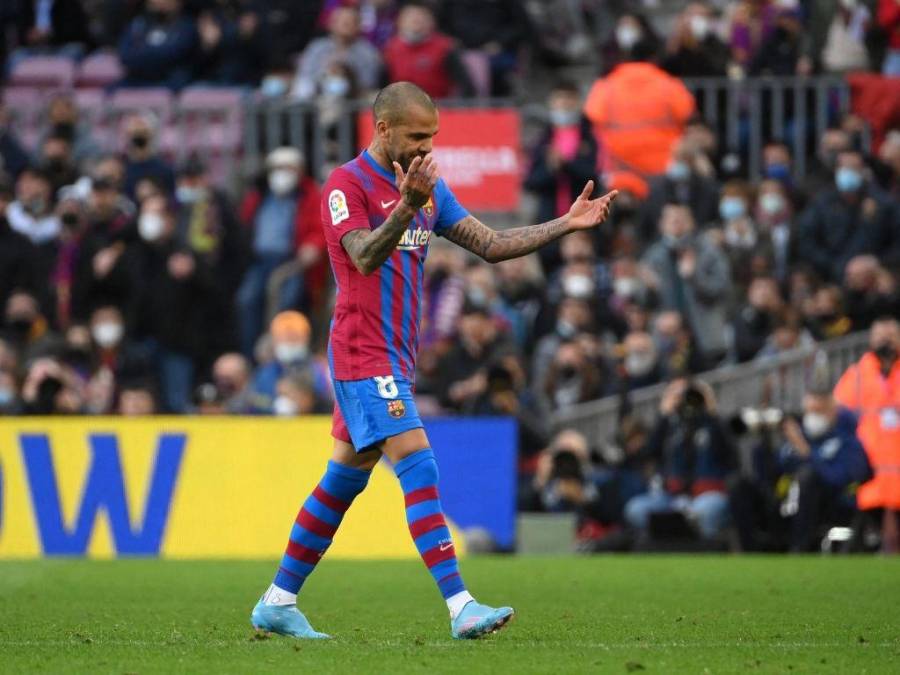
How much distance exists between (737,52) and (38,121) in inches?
306

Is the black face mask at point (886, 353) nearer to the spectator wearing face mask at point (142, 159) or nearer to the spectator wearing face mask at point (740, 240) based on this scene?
the spectator wearing face mask at point (740, 240)

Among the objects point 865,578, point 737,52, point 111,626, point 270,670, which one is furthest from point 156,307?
point 270,670

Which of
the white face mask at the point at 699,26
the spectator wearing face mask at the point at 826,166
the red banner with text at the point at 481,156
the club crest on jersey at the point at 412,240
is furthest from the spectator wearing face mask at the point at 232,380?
the club crest on jersey at the point at 412,240

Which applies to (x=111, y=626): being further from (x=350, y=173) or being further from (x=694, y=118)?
(x=694, y=118)

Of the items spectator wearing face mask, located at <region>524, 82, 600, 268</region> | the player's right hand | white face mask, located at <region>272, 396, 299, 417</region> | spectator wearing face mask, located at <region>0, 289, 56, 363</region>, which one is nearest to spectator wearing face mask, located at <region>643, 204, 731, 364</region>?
spectator wearing face mask, located at <region>524, 82, 600, 268</region>

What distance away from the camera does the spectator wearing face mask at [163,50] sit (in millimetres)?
22016

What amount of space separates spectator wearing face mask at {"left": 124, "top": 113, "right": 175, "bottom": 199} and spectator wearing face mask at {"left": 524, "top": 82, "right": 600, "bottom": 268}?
373 cm

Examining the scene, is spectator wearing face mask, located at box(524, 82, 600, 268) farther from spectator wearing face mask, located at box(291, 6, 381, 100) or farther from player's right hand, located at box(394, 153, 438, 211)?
player's right hand, located at box(394, 153, 438, 211)

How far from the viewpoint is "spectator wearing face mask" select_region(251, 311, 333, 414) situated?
57.0ft

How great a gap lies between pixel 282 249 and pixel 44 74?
5.03 metres

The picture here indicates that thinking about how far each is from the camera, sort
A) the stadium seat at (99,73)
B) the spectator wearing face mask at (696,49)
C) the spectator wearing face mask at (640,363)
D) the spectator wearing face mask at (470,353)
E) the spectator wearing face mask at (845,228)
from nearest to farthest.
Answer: the spectator wearing face mask at (470,353)
the spectator wearing face mask at (640,363)
the spectator wearing face mask at (845,228)
the spectator wearing face mask at (696,49)
the stadium seat at (99,73)

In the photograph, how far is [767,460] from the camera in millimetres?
16359

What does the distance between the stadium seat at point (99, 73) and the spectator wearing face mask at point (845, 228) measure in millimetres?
8494

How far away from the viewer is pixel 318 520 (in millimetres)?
8422
